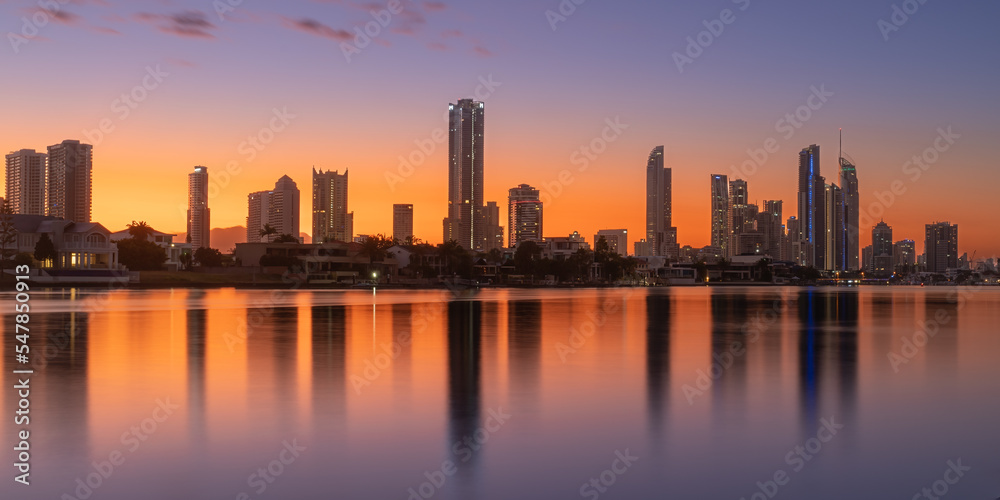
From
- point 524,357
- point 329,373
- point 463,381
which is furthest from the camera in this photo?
point 524,357

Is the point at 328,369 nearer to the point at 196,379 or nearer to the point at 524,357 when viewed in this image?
the point at 196,379

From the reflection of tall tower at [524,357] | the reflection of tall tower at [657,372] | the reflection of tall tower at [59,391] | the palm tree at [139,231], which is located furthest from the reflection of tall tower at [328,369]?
the palm tree at [139,231]

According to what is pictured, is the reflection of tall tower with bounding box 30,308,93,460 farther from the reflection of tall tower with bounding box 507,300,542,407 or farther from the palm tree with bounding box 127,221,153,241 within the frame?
the palm tree with bounding box 127,221,153,241

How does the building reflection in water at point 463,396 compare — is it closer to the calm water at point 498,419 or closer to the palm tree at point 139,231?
the calm water at point 498,419

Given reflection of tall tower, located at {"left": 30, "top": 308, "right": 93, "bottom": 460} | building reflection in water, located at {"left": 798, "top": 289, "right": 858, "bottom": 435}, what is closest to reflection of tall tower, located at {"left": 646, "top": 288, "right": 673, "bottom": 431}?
building reflection in water, located at {"left": 798, "top": 289, "right": 858, "bottom": 435}

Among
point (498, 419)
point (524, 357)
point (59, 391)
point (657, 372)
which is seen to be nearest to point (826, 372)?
point (657, 372)

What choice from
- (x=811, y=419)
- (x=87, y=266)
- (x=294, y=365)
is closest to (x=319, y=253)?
(x=87, y=266)
